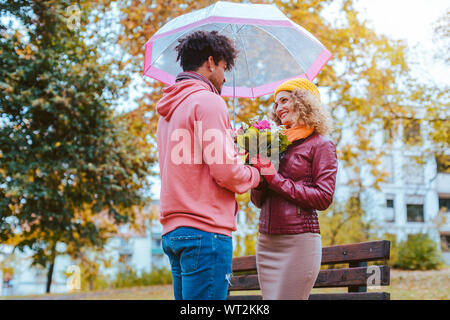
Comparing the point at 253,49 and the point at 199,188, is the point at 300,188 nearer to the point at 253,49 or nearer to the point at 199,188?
the point at 199,188

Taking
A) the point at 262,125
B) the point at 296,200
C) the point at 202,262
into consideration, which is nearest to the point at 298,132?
the point at 262,125

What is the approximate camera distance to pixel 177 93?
2.36 m

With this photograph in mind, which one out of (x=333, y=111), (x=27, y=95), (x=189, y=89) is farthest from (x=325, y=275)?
(x=333, y=111)

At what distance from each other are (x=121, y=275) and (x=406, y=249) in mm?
10460

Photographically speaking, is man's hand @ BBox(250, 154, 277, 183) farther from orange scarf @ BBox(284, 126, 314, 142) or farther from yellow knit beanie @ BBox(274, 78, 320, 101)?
yellow knit beanie @ BBox(274, 78, 320, 101)

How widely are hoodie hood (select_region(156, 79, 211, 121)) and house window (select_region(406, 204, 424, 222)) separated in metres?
34.5

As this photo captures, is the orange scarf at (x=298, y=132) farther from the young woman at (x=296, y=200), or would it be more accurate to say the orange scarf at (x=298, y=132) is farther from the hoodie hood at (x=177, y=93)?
the hoodie hood at (x=177, y=93)

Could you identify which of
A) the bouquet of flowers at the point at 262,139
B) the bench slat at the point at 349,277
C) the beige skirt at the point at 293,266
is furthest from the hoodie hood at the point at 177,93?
the bench slat at the point at 349,277

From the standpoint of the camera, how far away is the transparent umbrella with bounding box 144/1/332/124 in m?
3.38

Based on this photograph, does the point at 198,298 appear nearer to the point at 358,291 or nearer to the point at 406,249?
the point at 358,291

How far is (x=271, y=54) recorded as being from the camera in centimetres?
390

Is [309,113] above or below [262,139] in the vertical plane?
above

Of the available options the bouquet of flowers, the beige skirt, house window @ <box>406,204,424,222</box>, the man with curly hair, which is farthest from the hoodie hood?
house window @ <box>406,204,424,222</box>

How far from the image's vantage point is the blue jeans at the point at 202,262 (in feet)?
6.95
